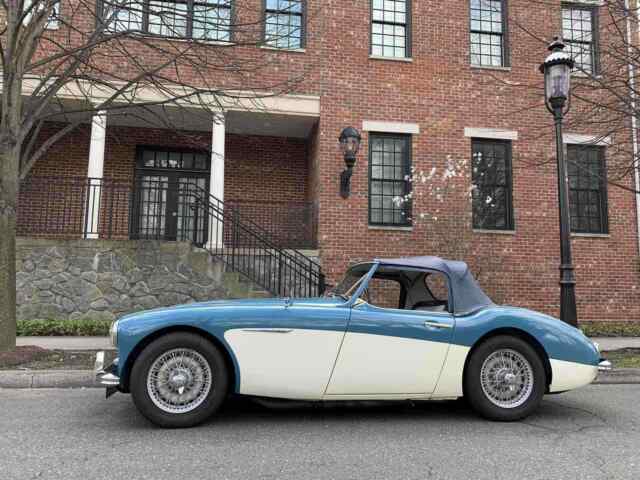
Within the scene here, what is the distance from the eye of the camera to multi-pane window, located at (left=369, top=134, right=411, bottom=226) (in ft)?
36.6

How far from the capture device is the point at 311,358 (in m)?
3.93

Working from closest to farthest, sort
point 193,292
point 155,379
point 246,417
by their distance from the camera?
point 155,379, point 246,417, point 193,292

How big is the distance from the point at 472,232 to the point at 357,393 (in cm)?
745

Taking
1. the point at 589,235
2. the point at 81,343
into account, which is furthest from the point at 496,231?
the point at 81,343

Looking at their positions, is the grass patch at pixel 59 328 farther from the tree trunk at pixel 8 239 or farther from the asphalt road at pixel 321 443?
the asphalt road at pixel 321 443

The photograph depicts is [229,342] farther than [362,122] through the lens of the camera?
No

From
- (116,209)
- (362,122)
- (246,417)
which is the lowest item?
(246,417)

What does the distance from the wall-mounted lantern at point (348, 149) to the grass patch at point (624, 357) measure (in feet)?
19.0

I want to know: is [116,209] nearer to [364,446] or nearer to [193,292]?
[193,292]

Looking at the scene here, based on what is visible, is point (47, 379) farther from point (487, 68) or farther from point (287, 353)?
point (487, 68)

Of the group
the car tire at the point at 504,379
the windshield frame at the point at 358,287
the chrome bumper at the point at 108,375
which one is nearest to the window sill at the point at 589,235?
the car tire at the point at 504,379

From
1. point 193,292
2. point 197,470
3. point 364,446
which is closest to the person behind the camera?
point 197,470

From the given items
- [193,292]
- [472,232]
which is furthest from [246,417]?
[472,232]

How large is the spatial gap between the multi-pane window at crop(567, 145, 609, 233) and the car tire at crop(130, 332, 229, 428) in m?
10.4
